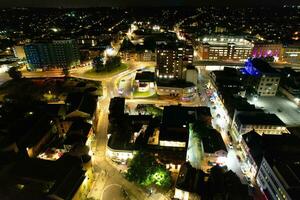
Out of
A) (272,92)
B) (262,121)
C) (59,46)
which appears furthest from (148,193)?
(59,46)

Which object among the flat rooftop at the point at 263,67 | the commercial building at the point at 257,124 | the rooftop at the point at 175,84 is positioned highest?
the flat rooftop at the point at 263,67

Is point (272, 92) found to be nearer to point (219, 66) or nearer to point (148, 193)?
point (219, 66)

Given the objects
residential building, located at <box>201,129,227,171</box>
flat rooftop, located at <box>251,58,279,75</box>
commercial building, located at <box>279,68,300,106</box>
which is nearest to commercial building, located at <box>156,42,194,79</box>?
flat rooftop, located at <box>251,58,279,75</box>

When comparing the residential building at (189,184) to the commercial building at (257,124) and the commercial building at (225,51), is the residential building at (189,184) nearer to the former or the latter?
the commercial building at (257,124)

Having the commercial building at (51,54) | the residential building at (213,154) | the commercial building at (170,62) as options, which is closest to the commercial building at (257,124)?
the residential building at (213,154)

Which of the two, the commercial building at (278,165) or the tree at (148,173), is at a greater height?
the commercial building at (278,165)

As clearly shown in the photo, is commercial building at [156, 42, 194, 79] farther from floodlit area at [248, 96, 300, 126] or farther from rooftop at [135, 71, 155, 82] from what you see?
floodlit area at [248, 96, 300, 126]

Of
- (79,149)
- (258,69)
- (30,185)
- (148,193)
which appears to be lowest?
(148,193)
